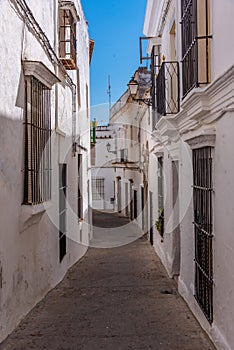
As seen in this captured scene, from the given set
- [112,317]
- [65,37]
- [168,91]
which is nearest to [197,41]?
[168,91]

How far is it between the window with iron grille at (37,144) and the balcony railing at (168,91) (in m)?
2.40

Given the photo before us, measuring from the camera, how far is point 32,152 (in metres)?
6.25

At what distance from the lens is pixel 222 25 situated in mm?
4602

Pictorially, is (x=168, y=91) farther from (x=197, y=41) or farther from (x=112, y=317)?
(x=112, y=317)

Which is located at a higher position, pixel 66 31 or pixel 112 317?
pixel 66 31

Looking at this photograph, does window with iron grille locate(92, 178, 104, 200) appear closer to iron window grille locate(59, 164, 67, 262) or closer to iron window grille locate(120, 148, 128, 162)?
iron window grille locate(120, 148, 128, 162)

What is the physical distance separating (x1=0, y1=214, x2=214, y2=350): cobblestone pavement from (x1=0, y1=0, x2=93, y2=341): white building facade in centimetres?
29

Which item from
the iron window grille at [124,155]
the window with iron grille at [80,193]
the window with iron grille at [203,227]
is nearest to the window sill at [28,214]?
the window with iron grille at [203,227]

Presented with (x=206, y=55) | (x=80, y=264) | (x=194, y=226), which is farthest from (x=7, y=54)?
(x=80, y=264)

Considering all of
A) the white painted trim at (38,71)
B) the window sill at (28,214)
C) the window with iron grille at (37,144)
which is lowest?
the window sill at (28,214)

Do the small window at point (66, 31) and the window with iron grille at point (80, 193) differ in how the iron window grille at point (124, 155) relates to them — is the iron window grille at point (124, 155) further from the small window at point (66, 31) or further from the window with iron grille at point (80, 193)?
the small window at point (66, 31)

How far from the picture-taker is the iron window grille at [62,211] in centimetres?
928

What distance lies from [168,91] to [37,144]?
11.9 feet

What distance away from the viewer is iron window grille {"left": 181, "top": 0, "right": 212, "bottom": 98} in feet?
17.4
